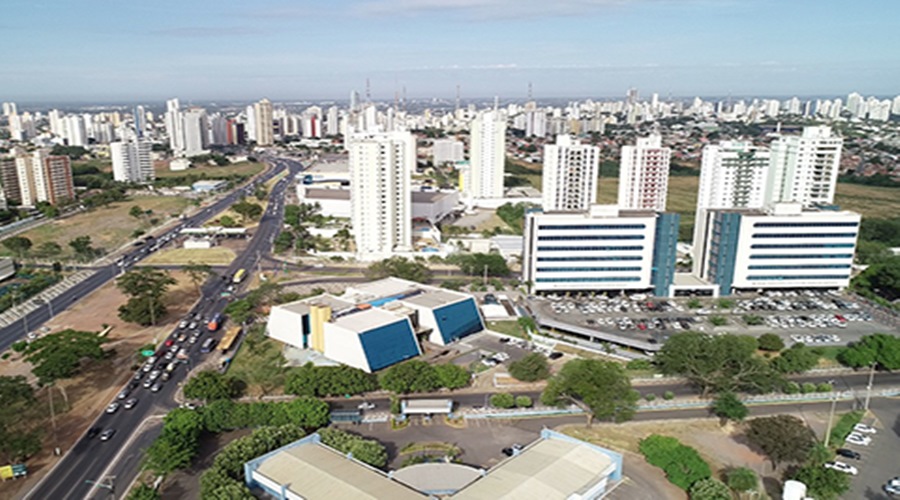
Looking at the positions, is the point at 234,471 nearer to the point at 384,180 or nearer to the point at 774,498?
the point at 774,498

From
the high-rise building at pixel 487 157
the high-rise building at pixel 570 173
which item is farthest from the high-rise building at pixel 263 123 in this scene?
the high-rise building at pixel 570 173

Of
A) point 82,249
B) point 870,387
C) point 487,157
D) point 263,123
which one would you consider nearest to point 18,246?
point 82,249

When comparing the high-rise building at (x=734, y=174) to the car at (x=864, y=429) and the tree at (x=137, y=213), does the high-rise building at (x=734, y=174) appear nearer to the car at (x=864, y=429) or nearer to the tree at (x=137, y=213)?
the car at (x=864, y=429)

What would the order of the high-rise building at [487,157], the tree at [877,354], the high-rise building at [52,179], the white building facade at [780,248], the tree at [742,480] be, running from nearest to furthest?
the tree at [742,480] < the tree at [877,354] < the white building facade at [780,248] < the high-rise building at [52,179] < the high-rise building at [487,157]

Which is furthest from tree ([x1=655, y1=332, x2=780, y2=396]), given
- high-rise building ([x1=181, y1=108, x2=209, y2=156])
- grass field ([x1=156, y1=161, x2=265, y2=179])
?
high-rise building ([x1=181, y1=108, x2=209, y2=156])

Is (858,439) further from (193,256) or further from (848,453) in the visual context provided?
(193,256)

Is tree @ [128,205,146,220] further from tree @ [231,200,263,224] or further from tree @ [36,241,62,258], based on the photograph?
tree @ [36,241,62,258]

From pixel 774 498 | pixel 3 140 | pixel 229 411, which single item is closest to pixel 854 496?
pixel 774 498
